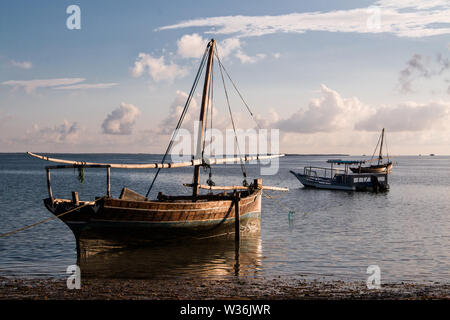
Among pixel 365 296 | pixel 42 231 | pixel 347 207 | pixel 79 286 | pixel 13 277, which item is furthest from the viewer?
pixel 347 207

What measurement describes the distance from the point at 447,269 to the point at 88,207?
49.7 feet

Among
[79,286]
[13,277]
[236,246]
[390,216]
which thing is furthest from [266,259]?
[390,216]

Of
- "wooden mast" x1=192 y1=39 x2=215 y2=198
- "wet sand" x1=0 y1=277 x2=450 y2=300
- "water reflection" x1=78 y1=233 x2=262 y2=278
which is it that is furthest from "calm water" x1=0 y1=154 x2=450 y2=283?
"wooden mast" x1=192 y1=39 x2=215 y2=198

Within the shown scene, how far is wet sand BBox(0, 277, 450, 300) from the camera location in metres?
12.7

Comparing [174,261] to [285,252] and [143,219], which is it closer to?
[143,219]

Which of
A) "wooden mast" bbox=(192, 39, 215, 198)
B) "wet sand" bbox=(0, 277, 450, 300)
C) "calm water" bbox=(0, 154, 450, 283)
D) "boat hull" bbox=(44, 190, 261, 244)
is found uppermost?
"wooden mast" bbox=(192, 39, 215, 198)

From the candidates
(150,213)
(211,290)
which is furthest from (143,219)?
(211,290)

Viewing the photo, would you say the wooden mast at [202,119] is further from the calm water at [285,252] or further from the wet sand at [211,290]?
the wet sand at [211,290]

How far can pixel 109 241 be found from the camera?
1972 cm

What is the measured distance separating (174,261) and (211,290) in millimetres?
5976

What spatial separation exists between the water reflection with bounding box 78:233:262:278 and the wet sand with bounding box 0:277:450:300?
1410 millimetres

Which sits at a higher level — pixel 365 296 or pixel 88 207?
pixel 88 207

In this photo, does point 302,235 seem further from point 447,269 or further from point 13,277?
point 13,277

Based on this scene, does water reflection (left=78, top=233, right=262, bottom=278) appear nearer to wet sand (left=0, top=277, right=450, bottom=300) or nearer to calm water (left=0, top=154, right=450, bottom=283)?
calm water (left=0, top=154, right=450, bottom=283)
